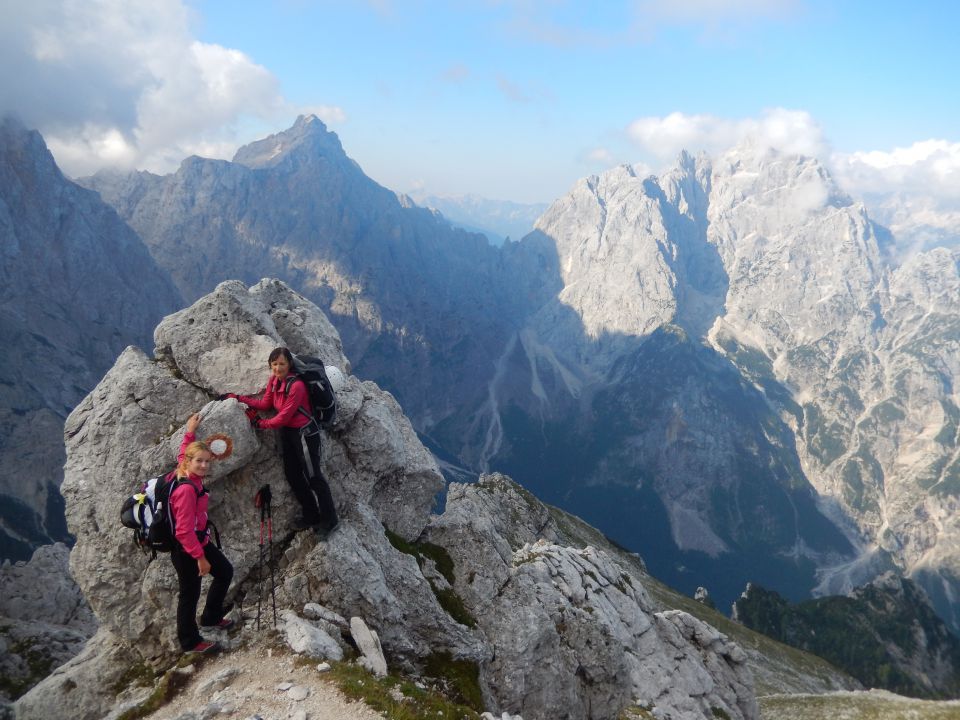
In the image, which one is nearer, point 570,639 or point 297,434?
point 297,434

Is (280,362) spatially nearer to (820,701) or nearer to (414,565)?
(414,565)

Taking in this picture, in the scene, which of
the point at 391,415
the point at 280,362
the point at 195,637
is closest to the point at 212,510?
the point at 195,637

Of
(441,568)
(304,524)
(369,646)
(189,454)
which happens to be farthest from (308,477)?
(441,568)

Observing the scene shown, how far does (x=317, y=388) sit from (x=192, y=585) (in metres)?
6.50

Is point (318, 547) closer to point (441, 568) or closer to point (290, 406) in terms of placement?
point (290, 406)

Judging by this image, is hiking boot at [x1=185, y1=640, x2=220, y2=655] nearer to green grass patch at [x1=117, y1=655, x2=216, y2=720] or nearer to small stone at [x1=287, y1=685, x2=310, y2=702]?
green grass patch at [x1=117, y1=655, x2=216, y2=720]

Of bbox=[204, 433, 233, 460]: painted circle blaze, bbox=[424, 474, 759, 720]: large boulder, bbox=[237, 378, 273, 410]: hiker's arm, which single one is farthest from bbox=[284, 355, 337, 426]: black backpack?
bbox=[424, 474, 759, 720]: large boulder

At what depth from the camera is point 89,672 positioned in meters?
18.0

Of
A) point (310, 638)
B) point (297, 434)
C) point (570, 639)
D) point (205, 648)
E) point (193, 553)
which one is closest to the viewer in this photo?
point (193, 553)

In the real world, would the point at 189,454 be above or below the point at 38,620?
above

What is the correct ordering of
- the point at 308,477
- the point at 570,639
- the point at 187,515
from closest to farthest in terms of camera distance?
1. the point at 187,515
2. the point at 308,477
3. the point at 570,639

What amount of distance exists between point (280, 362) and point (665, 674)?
38223 mm

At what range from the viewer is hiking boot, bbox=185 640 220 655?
576 inches

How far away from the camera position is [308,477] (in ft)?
57.1
